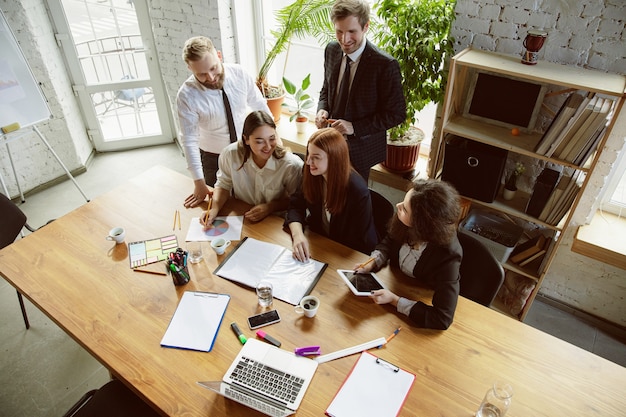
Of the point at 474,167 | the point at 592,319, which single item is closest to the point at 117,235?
the point at 474,167

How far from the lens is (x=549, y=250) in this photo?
2469mm

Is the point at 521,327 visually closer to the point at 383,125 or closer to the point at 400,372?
the point at 400,372

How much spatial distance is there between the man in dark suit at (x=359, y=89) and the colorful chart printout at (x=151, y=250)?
113 cm

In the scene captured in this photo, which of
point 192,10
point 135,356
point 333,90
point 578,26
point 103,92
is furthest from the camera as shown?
point 103,92

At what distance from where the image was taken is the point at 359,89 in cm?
235

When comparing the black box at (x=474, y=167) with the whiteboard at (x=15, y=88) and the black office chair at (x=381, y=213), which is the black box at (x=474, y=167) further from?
→ the whiteboard at (x=15, y=88)

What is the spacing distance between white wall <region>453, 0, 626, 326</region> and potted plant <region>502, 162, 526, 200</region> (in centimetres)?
38

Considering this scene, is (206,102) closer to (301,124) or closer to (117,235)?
(117,235)

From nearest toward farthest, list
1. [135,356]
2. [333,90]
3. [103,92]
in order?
[135,356], [333,90], [103,92]

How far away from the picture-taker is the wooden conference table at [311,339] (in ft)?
4.51

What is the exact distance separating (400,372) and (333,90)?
5.68 feet

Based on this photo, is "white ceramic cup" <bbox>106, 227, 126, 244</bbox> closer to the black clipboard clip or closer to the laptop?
the laptop

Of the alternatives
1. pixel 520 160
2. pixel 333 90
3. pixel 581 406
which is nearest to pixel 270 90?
pixel 333 90

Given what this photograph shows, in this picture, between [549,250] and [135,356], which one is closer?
[135,356]
